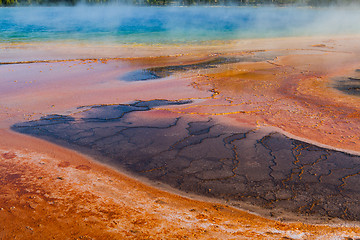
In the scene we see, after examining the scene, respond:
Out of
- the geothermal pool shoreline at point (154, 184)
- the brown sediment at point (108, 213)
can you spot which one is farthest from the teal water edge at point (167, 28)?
the brown sediment at point (108, 213)

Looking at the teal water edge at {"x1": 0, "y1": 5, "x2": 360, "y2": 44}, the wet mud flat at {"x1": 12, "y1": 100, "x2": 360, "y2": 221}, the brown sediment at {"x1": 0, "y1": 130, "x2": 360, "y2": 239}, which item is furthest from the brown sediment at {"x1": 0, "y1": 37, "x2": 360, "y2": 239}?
the teal water edge at {"x1": 0, "y1": 5, "x2": 360, "y2": 44}

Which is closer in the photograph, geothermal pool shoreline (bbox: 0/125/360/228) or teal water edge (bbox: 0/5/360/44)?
geothermal pool shoreline (bbox: 0/125/360/228)

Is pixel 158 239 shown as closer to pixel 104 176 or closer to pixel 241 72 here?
pixel 104 176

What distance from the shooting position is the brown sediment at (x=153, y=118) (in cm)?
361

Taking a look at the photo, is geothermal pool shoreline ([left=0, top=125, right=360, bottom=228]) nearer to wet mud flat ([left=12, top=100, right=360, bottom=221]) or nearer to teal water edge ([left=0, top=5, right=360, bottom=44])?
wet mud flat ([left=12, top=100, right=360, bottom=221])

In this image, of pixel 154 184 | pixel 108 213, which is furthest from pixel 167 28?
pixel 108 213

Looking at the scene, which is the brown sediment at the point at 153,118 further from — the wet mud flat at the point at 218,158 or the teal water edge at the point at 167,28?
the teal water edge at the point at 167,28

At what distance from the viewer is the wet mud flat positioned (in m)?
4.30

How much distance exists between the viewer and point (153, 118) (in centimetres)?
720

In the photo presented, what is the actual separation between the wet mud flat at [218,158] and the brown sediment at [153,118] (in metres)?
0.24

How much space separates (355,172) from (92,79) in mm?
9137

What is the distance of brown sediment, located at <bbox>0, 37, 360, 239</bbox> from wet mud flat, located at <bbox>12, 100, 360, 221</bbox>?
24 centimetres

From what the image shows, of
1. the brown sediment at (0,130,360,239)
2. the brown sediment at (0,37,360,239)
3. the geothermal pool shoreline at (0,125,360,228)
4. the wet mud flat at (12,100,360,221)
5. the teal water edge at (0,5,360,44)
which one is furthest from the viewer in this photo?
the teal water edge at (0,5,360,44)

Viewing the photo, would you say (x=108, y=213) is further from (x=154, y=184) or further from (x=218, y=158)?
(x=218, y=158)
